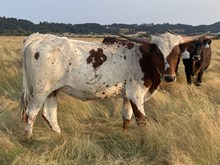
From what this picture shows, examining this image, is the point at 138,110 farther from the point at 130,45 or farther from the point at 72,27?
the point at 72,27

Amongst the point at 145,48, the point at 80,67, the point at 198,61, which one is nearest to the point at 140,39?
the point at 145,48

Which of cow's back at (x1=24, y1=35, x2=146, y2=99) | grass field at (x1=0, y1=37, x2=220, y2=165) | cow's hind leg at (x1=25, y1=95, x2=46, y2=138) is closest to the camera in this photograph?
grass field at (x1=0, y1=37, x2=220, y2=165)

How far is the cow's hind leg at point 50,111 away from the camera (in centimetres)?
726

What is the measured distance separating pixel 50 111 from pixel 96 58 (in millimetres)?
1228

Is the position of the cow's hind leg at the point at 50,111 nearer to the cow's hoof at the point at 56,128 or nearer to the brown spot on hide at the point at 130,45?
the cow's hoof at the point at 56,128

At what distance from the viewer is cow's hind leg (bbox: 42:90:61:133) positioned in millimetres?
7258

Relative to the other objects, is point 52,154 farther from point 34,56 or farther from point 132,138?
point 34,56

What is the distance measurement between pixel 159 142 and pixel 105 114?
265 centimetres

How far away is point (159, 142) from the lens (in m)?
5.89

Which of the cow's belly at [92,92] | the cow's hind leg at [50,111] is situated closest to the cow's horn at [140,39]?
the cow's belly at [92,92]

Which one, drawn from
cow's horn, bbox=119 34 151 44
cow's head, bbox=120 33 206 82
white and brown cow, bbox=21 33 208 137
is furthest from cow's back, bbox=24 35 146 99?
cow's head, bbox=120 33 206 82

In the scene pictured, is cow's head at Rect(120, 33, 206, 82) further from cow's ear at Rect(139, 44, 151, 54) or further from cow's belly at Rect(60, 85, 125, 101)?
cow's belly at Rect(60, 85, 125, 101)

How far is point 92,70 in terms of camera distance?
6930mm

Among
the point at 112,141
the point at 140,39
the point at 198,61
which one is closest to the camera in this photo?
the point at 112,141
